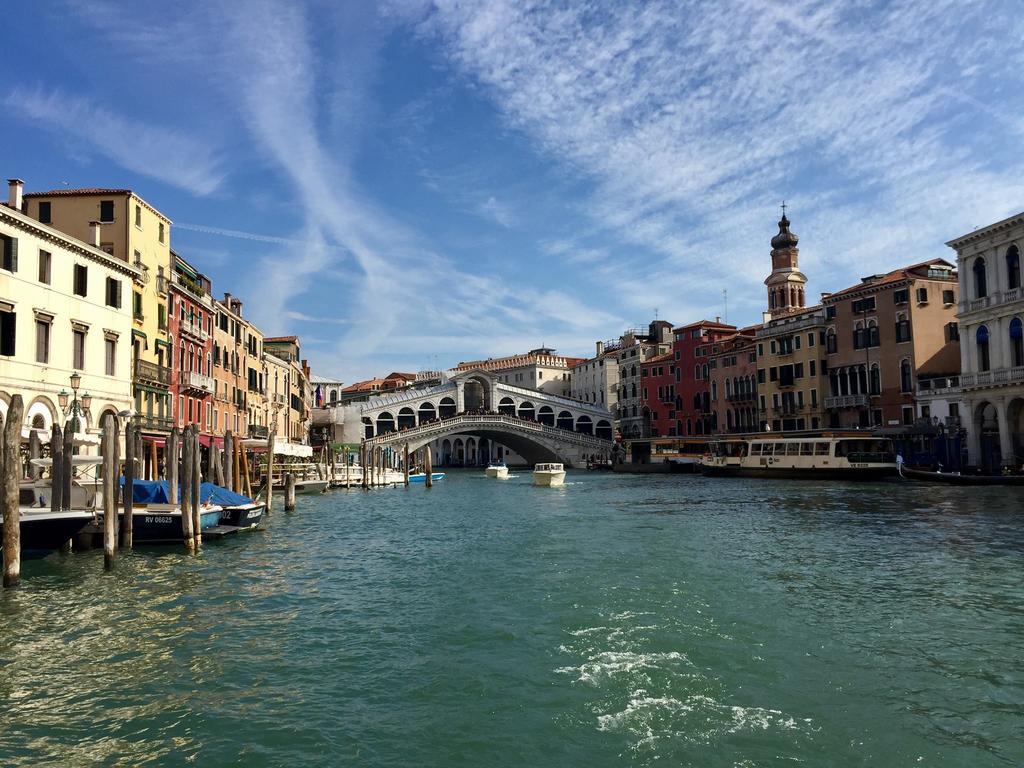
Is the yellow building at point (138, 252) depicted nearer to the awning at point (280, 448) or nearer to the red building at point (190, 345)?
the red building at point (190, 345)

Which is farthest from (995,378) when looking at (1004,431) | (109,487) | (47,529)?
(47,529)

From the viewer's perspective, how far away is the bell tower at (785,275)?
6431 centimetres

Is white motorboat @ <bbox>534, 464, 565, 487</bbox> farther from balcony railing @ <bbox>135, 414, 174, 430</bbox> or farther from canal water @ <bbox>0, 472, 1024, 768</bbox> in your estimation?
canal water @ <bbox>0, 472, 1024, 768</bbox>

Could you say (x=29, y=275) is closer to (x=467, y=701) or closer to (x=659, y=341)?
(x=467, y=701)

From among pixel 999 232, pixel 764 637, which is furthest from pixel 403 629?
pixel 999 232

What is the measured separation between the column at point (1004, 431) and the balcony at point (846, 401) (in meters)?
10.5

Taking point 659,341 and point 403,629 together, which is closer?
point 403,629

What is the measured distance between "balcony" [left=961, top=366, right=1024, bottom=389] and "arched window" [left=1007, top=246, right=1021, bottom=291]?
3.11m

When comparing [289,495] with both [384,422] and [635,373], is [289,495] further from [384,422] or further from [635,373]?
[635,373]

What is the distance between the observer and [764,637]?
8.81 m

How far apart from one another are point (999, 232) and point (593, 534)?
2234 cm

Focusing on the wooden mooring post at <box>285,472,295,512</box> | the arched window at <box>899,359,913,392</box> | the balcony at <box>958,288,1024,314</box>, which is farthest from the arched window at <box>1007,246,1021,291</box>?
the wooden mooring post at <box>285,472,295,512</box>

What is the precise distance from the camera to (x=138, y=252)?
85.6 feet

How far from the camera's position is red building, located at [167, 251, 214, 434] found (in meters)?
28.8
